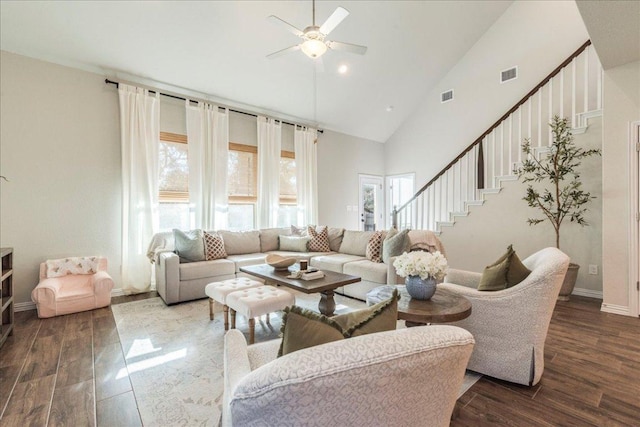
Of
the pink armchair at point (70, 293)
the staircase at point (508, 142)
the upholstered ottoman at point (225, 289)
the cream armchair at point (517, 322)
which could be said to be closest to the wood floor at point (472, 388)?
the cream armchair at point (517, 322)

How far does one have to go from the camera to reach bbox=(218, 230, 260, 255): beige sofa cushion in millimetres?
4767

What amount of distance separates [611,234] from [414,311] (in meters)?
3.18

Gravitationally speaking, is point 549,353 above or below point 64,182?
below

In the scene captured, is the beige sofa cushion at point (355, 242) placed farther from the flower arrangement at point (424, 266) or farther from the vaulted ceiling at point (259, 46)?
the flower arrangement at point (424, 266)

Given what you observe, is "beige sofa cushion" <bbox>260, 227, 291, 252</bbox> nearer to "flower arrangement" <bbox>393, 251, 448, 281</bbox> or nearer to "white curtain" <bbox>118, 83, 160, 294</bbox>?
"white curtain" <bbox>118, 83, 160, 294</bbox>

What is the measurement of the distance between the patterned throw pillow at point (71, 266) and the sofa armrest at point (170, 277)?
869mm

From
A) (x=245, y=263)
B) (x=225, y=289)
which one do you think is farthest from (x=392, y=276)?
(x=245, y=263)

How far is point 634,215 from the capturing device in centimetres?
322

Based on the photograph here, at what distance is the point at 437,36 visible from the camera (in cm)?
518

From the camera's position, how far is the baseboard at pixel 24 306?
3513mm

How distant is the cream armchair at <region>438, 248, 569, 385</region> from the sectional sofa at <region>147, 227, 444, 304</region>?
1.54 metres

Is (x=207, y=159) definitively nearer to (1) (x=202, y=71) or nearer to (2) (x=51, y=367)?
(1) (x=202, y=71)

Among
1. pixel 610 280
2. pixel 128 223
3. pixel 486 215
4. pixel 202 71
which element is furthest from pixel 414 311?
pixel 202 71

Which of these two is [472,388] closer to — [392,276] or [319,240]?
[392,276]
